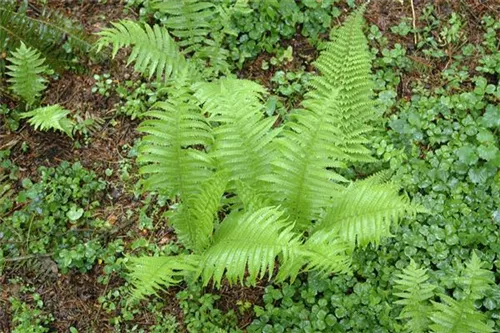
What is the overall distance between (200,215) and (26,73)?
6.57ft

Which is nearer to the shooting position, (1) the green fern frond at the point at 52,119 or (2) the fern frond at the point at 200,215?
(2) the fern frond at the point at 200,215

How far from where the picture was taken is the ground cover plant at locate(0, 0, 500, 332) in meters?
3.38

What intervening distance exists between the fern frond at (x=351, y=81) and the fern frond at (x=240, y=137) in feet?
2.10

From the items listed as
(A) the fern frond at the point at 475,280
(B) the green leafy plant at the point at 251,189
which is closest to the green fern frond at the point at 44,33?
(B) the green leafy plant at the point at 251,189

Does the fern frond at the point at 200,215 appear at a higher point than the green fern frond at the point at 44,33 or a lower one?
lower

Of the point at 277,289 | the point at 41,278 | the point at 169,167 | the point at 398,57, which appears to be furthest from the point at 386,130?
the point at 41,278

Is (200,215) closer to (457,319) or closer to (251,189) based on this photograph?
(251,189)

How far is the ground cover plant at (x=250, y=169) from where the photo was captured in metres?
3.38

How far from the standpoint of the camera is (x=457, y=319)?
10.9 ft

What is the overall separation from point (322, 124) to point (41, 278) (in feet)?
7.52

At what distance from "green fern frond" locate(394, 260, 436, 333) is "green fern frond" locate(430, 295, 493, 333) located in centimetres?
11

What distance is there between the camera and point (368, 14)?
476cm

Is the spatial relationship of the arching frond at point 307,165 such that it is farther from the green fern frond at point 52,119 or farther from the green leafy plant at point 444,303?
the green fern frond at point 52,119

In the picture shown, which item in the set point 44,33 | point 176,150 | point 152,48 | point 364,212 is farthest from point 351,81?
point 44,33
